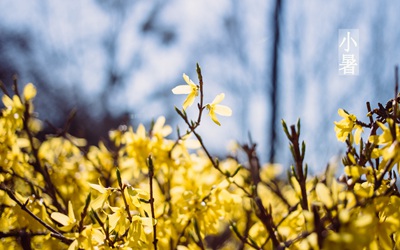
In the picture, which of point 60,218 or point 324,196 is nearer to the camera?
point 324,196

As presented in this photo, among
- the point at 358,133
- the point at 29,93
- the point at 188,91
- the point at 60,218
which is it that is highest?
the point at 29,93

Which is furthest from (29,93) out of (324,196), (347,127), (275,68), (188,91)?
(275,68)

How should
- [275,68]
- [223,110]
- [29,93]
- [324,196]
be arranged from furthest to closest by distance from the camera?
[275,68] < [29,93] < [223,110] < [324,196]

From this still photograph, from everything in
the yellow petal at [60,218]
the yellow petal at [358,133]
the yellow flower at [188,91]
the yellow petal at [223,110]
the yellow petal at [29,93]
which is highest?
the yellow petal at [29,93]

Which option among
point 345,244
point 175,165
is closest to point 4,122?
point 175,165

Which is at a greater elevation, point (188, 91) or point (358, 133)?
point (188, 91)

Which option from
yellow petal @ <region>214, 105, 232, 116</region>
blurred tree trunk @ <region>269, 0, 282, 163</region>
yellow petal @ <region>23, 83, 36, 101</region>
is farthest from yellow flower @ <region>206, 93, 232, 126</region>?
blurred tree trunk @ <region>269, 0, 282, 163</region>

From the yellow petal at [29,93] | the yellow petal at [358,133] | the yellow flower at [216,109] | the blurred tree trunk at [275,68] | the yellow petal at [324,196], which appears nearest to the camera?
the yellow petal at [324,196]

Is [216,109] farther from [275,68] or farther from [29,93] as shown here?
[275,68]

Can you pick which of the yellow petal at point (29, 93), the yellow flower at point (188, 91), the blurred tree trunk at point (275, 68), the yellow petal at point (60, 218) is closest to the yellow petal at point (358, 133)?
the yellow flower at point (188, 91)

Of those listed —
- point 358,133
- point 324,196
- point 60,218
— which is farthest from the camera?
point 358,133

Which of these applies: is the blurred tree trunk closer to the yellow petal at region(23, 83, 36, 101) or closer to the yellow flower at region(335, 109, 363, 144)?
the yellow petal at region(23, 83, 36, 101)

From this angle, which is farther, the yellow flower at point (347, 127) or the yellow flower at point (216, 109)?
the yellow flower at point (216, 109)

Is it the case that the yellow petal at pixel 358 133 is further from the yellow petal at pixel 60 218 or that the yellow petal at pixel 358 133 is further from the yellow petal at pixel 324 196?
the yellow petal at pixel 60 218
